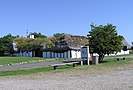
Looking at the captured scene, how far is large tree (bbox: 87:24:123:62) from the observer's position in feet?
129

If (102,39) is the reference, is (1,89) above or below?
below

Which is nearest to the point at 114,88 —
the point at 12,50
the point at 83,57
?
the point at 83,57

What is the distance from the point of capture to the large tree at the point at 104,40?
3934 centimetres

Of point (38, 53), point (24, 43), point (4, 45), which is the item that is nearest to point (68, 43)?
point (38, 53)

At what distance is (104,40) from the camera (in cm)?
3947

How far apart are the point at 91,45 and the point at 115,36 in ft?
11.1

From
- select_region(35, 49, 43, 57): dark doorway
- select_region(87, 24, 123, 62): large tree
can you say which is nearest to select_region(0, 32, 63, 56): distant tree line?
select_region(35, 49, 43, 57): dark doorway

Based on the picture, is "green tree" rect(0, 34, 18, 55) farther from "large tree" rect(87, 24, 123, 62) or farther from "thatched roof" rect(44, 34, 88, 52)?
"large tree" rect(87, 24, 123, 62)

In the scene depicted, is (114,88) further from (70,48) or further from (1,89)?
(70,48)

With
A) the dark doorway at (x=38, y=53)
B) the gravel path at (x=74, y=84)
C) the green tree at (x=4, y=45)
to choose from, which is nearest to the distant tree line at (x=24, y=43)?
the green tree at (x=4, y=45)

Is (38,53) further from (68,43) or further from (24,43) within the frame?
(68,43)

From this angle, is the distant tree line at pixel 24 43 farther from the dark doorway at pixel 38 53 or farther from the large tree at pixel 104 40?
the large tree at pixel 104 40

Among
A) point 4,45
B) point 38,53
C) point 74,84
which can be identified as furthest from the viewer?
point 4,45

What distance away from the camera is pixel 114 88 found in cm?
1397
